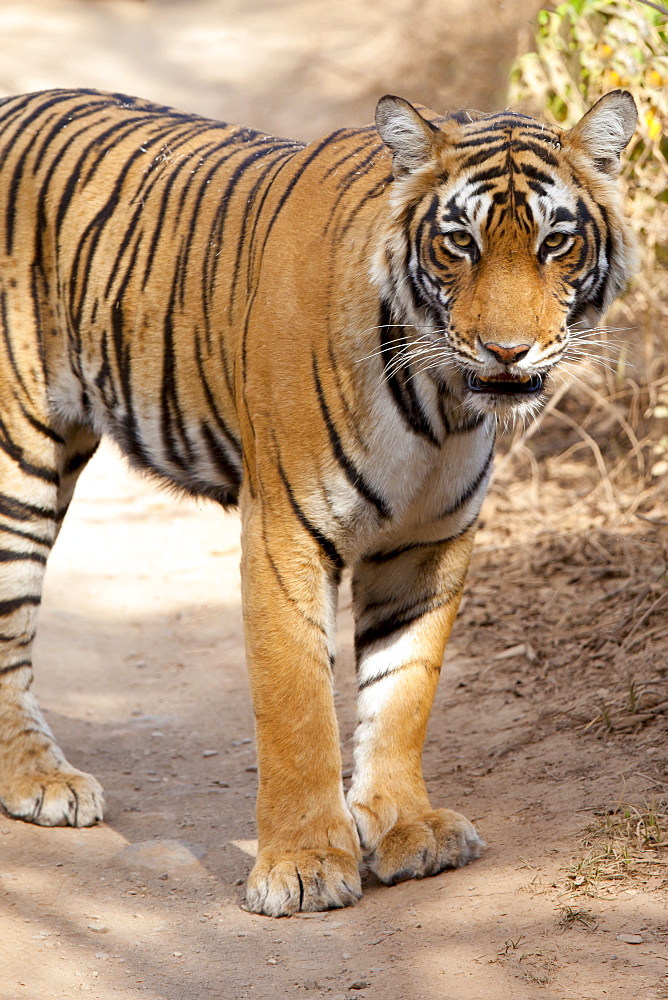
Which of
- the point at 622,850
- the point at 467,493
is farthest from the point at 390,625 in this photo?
the point at 622,850

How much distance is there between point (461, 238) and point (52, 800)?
6.41 feet

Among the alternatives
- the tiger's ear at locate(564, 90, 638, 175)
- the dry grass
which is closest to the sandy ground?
the dry grass

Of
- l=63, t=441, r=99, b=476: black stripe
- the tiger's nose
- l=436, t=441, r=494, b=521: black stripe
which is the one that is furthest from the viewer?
l=63, t=441, r=99, b=476: black stripe

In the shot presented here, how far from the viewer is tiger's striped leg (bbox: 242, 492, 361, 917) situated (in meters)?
2.82

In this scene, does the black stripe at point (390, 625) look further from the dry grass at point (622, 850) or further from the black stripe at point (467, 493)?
the dry grass at point (622, 850)

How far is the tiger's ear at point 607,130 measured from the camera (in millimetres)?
2646

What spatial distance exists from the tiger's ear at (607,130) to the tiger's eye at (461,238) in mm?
350

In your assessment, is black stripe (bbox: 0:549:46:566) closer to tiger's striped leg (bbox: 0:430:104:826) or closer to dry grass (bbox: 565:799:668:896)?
tiger's striped leg (bbox: 0:430:104:826)

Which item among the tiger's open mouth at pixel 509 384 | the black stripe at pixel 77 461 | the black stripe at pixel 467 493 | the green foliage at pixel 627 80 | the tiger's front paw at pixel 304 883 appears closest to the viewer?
the tiger's open mouth at pixel 509 384

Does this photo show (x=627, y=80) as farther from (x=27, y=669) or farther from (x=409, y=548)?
(x=27, y=669)

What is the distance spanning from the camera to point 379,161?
302cm

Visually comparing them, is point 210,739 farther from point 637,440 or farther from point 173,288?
point 637,440

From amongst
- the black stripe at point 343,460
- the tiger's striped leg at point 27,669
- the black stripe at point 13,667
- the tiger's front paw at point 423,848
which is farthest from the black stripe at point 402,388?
the black stripe at point 13,667

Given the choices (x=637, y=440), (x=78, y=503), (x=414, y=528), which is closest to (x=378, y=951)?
(x=414, y=528)
